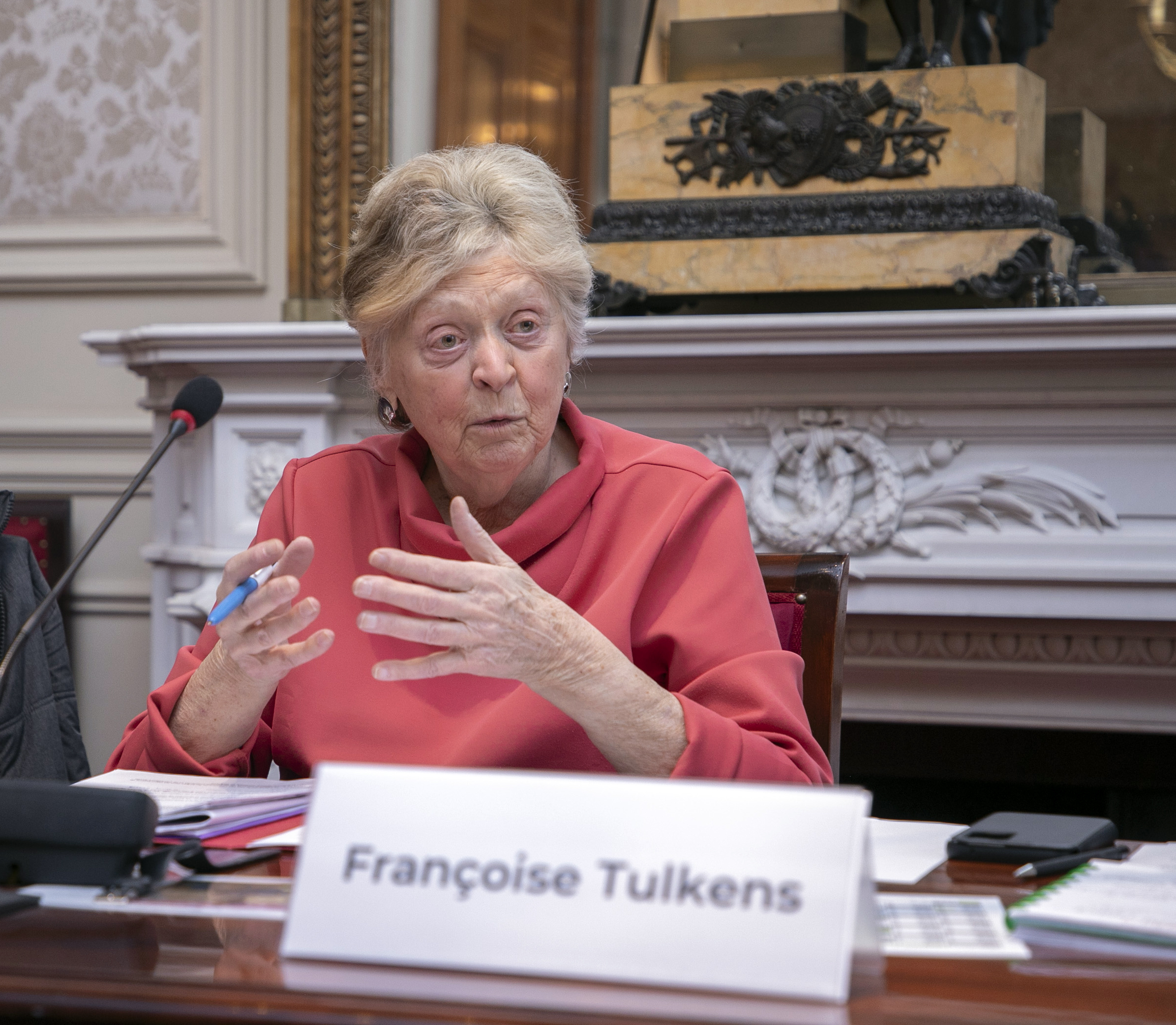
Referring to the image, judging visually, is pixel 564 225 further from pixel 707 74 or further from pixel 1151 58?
pixel 1151 58

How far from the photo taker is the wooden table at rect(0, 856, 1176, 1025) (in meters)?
0.60

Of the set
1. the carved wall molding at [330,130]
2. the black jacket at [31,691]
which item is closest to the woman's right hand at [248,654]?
the black jacket at [31,691]

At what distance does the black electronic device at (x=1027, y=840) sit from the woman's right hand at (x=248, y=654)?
508mm

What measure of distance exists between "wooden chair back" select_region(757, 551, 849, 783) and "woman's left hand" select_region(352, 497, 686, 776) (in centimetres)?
33

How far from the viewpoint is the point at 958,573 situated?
2.18m

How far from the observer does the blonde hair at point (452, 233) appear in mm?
1296

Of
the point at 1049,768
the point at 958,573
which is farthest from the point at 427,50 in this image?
the point at 1049,768

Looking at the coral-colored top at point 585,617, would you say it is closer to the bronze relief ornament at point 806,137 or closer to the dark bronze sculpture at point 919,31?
the bronze relief ornament at point 806,137

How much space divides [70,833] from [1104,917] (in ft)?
2.05

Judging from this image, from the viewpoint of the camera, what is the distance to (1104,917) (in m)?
0.75

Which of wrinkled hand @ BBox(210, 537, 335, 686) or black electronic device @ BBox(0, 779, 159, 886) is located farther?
wrinkled hand @ BBox(210, 537, 335, 686)

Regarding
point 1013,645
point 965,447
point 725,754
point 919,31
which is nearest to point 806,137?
point 919,31

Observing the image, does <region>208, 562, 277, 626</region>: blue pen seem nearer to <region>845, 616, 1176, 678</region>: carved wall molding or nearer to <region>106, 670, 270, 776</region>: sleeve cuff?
<region>106, 670, 270, 776</region>: sleeve cuff

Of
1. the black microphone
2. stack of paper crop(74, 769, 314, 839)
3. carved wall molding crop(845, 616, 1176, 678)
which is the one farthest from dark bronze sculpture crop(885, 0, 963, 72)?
stack of paper crop(74, 769, 314, 839)
